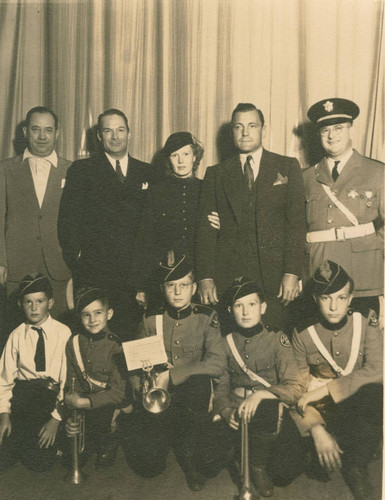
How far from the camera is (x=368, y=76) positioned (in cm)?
250

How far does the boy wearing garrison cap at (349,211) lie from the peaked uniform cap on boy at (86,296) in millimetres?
949

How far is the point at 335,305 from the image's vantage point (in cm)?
229

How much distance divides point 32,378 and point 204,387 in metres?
0.75

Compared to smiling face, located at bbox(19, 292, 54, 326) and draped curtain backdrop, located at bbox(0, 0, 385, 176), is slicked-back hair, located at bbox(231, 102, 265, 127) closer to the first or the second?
draped curtain backdrop, located at bbox(0, 0, 385, 176)

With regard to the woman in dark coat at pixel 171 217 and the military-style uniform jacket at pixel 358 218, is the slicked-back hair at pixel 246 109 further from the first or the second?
the military-style uniform jacket at pixel 358 218

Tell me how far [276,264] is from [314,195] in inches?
13.7

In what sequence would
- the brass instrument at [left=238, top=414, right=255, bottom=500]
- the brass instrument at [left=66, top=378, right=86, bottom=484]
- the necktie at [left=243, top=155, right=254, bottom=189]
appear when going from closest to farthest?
the brass instrument at [left=238, top=414, right=255, bottom=500] < the brass instrument at [left=66, top=378, right=86, bottom=484] < the necktie at [left=243, top=155, right=254, bottom=189]

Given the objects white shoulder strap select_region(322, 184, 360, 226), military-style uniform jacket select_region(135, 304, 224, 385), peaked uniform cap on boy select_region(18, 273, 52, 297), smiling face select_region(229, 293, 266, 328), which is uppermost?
white shoulder strap select_region(322, 184, 360, 226)

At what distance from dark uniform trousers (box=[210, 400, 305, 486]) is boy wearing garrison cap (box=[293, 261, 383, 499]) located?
0.23 ft

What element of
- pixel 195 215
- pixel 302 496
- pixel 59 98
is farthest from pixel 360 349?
pixel 59 98

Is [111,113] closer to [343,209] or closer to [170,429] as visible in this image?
[343,209]

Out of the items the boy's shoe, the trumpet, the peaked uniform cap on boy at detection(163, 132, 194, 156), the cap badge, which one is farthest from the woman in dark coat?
the boy's shoe

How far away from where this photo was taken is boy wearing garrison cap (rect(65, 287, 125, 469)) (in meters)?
2.30

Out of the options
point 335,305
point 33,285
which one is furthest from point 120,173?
point 335,305
